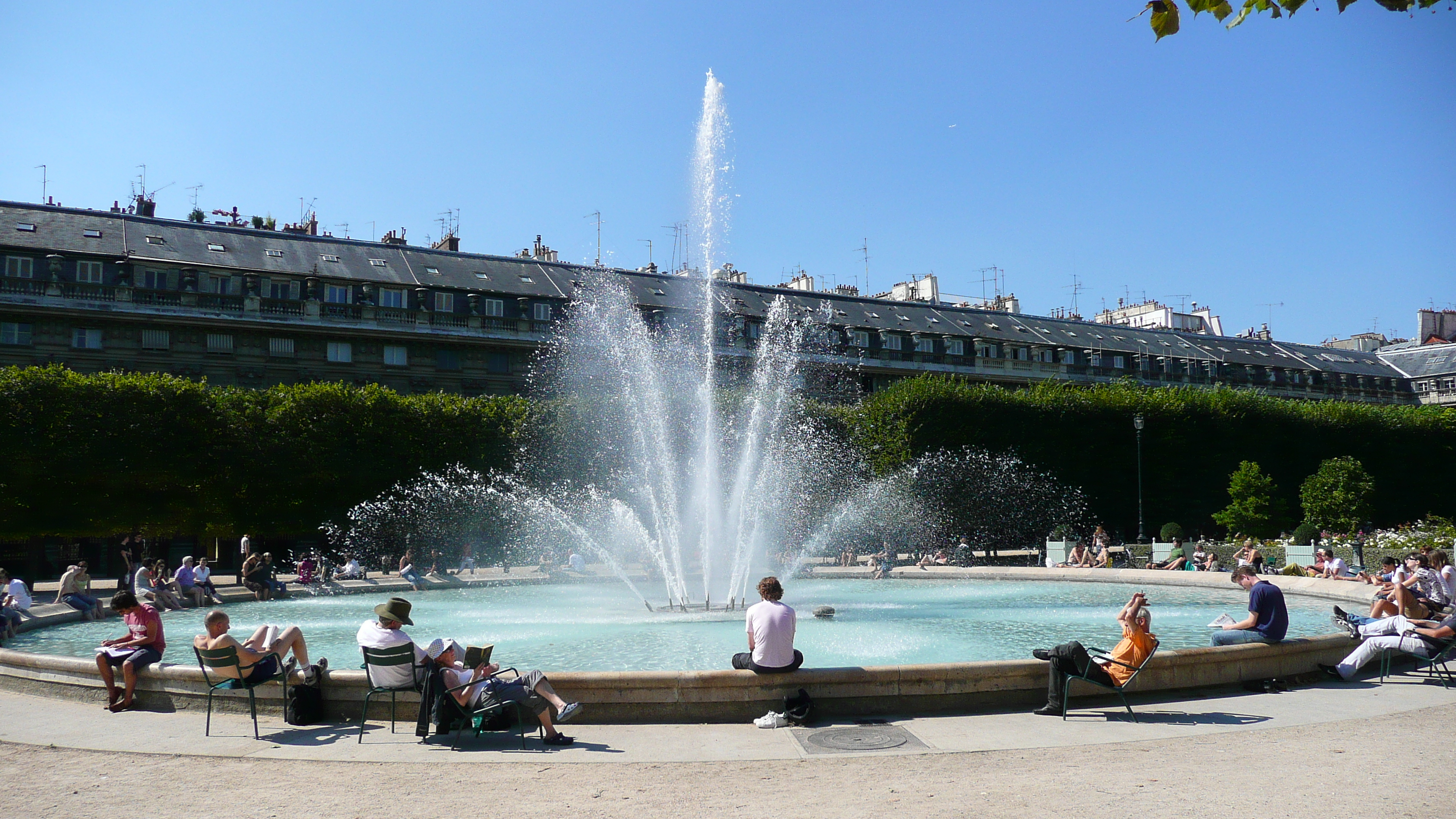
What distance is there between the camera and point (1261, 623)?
34.2 feet

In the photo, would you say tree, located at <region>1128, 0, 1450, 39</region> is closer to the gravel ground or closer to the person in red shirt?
the gravel ground

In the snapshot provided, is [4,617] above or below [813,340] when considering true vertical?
below

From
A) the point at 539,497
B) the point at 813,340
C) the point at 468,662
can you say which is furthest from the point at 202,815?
the point at 813,340

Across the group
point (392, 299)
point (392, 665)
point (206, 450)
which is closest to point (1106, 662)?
point (392, 665)

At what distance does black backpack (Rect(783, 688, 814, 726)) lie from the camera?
28.5ft

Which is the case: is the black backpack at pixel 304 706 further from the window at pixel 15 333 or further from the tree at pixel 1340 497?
the window at pixel 15 333

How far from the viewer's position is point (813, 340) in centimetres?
6856

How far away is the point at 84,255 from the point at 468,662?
160ft

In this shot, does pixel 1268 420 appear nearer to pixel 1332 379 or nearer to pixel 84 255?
pixel 1332 379

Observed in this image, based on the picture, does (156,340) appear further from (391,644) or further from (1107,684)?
(1107,684)

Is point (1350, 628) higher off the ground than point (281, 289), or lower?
lower

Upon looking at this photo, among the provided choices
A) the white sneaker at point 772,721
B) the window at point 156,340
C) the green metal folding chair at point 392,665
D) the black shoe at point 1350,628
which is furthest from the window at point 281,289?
the black shoe at point 1350,628

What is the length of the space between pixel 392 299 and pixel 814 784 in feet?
169

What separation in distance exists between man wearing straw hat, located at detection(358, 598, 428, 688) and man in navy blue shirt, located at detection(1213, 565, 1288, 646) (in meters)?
8.02
